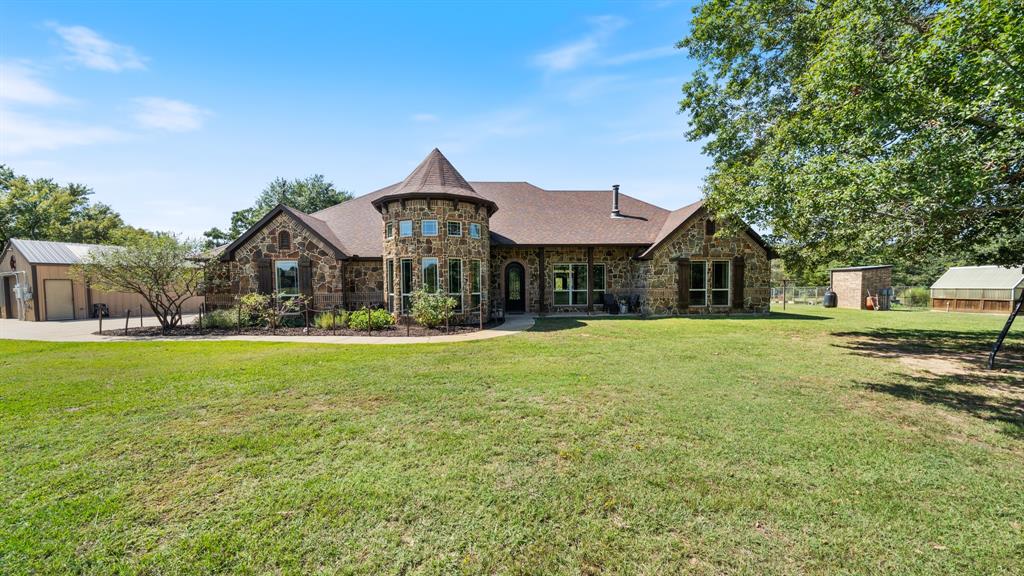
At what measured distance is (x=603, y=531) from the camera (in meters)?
2.78

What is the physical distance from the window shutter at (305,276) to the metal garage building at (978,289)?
33.1 metres

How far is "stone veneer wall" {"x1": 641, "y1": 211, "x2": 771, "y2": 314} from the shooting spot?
56.5ft

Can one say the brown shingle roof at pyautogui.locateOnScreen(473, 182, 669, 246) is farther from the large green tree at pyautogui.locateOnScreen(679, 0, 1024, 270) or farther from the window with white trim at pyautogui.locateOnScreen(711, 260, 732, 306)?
the large green tree at pyautogui.locateOnScreen(679, 0, 1024, 270)

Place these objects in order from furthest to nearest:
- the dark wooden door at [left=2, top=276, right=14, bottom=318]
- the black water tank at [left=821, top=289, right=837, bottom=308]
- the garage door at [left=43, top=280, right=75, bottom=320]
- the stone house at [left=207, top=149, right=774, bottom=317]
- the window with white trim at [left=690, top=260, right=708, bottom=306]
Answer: the black water tank at [left=821, top=289, right=837, bottom=308], the dark wooden door at [left=2, top=276, right=14, bottom=318], the garage door at [left=43, top=280, right=75, bottom=320], the window with white trim at [left=690, top=260, right=708, bottom=306], the stone house at [left=207, top=149, right=774, bottom=317]

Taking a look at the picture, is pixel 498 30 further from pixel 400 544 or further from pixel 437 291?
pixel 400 544

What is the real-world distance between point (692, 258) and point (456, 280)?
10530mm

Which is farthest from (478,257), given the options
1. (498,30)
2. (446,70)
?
(498,30)

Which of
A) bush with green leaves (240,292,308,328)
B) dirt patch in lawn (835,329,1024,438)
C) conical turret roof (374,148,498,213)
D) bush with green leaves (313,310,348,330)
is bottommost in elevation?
dirt patch in lawn (835,329,1024,438)

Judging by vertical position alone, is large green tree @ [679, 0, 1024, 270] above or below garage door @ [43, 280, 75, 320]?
above

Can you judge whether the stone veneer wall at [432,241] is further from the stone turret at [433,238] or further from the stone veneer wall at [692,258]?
the stone veneer wall at [692,258]

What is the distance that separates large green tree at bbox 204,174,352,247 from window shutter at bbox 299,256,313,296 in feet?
54.5

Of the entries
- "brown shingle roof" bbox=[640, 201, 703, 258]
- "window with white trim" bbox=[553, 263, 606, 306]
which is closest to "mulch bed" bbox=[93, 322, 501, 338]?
"window with white trim" bbox=[553, 263, 606, 306]

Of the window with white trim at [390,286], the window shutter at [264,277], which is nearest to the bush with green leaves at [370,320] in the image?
the window with white trim at [390,286]

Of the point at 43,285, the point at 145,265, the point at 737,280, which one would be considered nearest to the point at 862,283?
the point at 737,280
